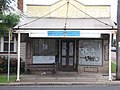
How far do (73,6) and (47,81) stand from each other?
249 inches

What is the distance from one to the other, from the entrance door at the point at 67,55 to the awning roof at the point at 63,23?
6.73 feet

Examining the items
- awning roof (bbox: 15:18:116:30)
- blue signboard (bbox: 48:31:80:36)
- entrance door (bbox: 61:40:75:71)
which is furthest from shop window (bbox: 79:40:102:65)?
blue signboard (bbox: 48:31:80:36)

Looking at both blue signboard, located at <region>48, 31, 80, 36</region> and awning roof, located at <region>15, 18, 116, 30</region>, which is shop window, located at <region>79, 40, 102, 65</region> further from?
blue signboard, located at <region>48, 31, 80, 36</region>

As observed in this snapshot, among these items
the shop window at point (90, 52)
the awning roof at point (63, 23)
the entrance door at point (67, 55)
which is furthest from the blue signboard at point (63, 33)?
the entrance door at point (67, 55)

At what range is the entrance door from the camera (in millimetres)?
25844

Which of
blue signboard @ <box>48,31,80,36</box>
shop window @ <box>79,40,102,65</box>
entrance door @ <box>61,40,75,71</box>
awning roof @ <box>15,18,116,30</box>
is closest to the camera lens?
blue signboard @ <box>48,31,80,36</box>

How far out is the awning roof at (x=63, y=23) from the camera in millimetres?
21547

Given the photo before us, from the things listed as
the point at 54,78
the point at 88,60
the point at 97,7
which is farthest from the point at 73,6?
the point at 54,78

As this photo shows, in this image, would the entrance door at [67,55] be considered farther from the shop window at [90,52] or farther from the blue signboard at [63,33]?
the blue signboard at [63,33]

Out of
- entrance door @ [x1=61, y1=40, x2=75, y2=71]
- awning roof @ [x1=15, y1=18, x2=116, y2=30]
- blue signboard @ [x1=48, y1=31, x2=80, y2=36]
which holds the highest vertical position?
awning roof @ [x1=15, y1=18, x2=116, y2=30]

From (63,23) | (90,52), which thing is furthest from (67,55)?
(63,23)

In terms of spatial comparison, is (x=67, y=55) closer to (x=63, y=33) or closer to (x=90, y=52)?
(x=90, y=52)

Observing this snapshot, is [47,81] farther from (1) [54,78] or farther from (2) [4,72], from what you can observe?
(2) [4,72]

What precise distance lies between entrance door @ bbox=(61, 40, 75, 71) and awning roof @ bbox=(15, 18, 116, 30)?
2050mm
